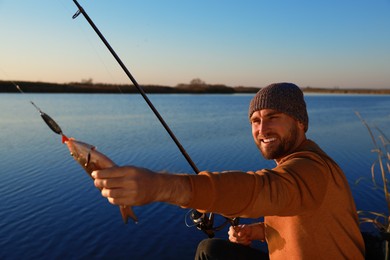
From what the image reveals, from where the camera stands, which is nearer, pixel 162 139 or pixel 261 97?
pixel 261 97

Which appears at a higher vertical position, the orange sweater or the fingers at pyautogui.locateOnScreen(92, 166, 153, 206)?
the fingers at pyautogui.locateOnScreen(92, 166, 153, 206)

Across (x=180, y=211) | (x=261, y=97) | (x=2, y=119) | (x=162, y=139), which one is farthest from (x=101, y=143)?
(x=261, y=97)

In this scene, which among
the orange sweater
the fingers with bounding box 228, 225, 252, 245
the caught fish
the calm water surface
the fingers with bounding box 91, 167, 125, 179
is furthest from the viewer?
the calm water surface

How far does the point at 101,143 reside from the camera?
15.7 meters

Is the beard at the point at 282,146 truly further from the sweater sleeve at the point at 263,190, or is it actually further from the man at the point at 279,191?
the sweater sleeve at the point at 263,190

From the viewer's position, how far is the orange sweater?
154 centimetres

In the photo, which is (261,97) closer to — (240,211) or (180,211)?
(240,211)

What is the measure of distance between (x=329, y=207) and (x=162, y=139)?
15.3m

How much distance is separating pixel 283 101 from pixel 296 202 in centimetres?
101

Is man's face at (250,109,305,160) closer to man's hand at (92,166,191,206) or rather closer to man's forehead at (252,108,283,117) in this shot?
man's forehead at (252,108,283,117)

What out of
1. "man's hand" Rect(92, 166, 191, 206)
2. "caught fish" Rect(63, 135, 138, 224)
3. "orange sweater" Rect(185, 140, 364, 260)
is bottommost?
"orange sweater" Rect(185, 140, 364, 260)

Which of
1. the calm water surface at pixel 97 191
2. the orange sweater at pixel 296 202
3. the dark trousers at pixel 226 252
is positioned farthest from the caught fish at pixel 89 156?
the calm water surface at pixel 97 191

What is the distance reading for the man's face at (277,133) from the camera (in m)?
2.48

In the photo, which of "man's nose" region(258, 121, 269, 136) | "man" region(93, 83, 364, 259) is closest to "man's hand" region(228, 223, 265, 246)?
"man" region(93, 83, 364, 259)
